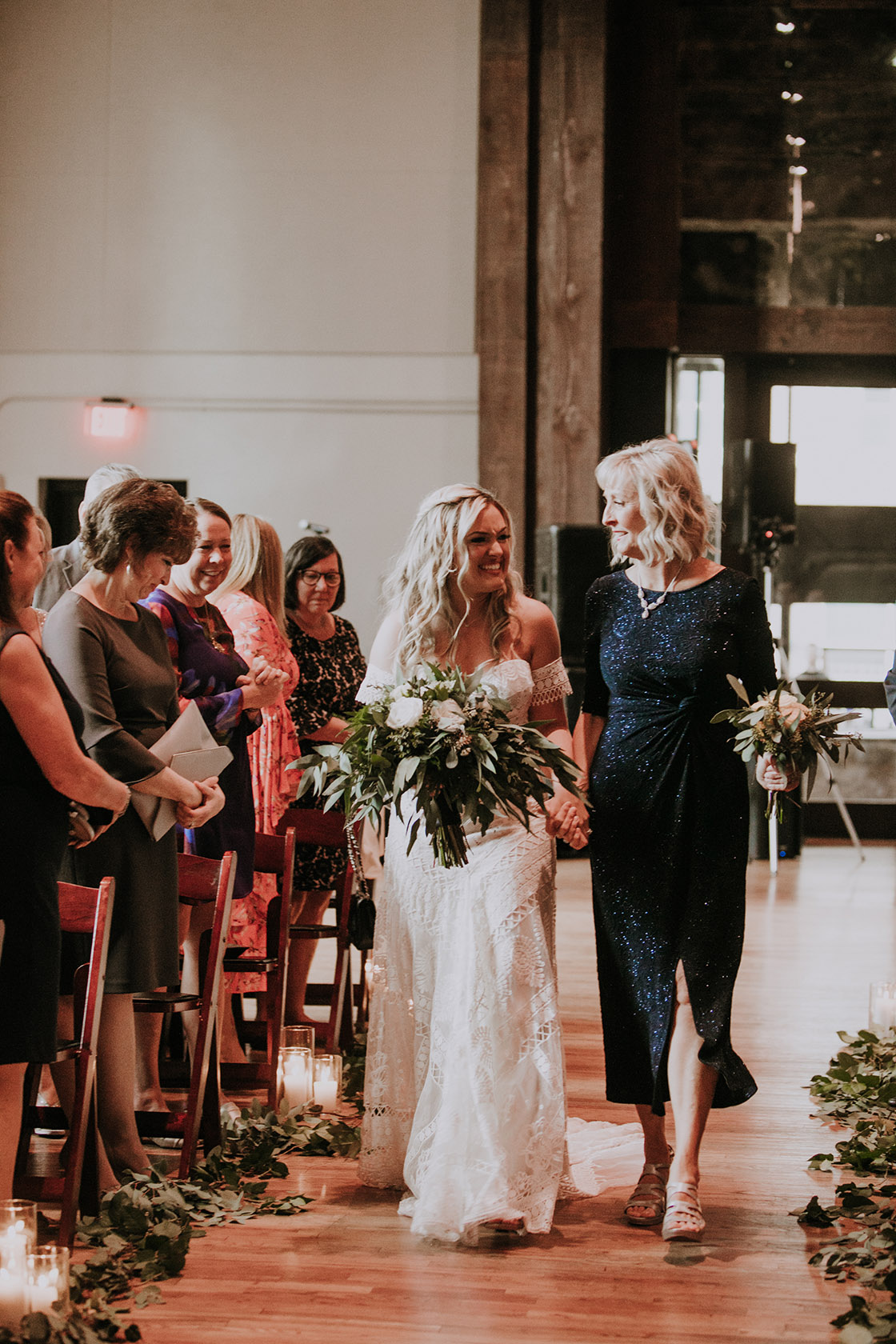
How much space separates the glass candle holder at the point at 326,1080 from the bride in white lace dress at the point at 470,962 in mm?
676

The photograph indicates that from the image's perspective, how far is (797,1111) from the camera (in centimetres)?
459

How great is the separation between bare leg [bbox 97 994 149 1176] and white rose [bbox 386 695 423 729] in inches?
36.1

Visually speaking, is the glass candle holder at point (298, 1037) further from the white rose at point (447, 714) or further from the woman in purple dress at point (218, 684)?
the white rose at point (447, 714)

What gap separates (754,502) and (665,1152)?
312 inches

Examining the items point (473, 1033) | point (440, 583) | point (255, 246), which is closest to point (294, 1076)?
point (473, 1033)

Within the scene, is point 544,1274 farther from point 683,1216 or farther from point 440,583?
point 440,583

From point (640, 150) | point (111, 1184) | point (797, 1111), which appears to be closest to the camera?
point (111, 1184)

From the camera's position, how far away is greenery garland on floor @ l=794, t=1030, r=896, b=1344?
2896mm

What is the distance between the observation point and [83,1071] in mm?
3139

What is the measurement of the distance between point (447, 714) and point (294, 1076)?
1.56 metres

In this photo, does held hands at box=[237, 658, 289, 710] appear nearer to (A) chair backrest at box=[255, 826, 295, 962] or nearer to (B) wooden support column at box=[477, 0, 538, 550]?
(A) chair backrest at box=[255, 826, 295, 962]

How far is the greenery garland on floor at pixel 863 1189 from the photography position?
9.50 feet

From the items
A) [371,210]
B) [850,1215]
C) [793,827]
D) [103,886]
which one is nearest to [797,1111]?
[850,1215]

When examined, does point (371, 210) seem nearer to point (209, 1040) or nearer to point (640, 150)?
point (640, 150)
